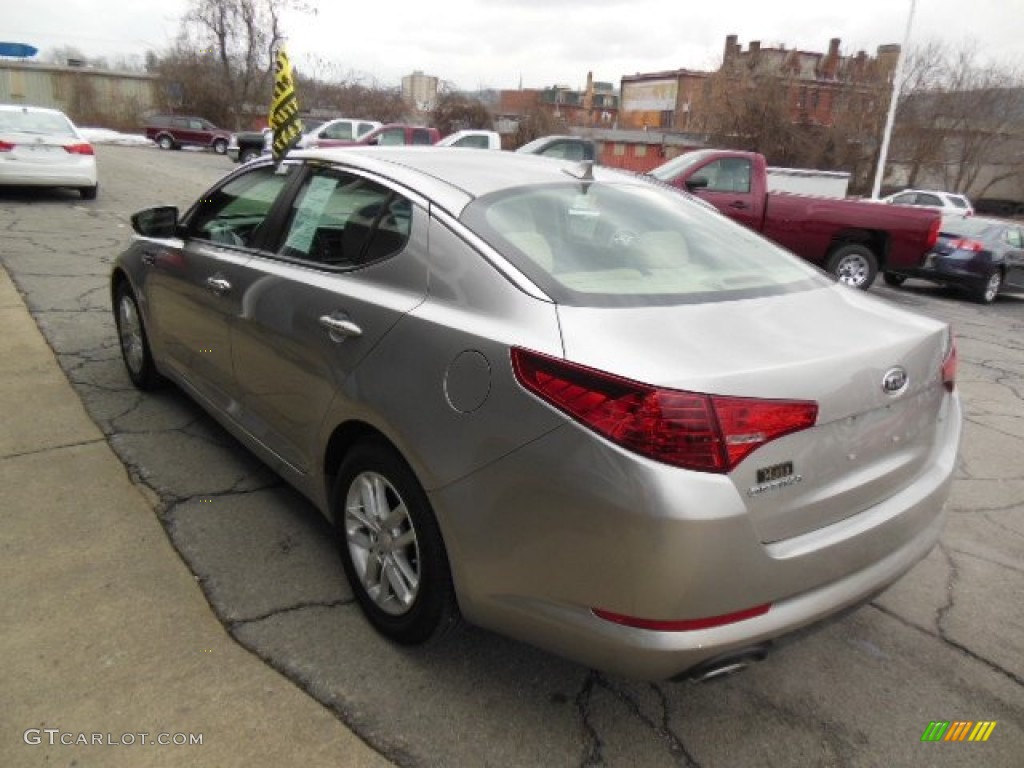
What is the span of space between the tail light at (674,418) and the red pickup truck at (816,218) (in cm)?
926

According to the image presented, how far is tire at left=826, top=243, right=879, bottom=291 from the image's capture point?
10.8 meters

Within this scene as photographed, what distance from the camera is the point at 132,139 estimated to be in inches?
1528

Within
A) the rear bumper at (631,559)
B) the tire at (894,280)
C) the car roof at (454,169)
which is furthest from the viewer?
the tire at (894,280)

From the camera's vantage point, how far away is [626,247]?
2.58 meters

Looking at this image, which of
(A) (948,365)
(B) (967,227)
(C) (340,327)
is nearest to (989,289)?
(B) (967,227)

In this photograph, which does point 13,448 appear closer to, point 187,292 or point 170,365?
point 170,365

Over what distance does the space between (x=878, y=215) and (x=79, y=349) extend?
32.6 feet

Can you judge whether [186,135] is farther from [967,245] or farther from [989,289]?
[989,289]

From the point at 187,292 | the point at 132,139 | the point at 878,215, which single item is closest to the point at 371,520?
the point at 187,292

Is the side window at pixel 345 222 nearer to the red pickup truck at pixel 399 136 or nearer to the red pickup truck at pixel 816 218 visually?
the red pickup truck at pixel 816 218

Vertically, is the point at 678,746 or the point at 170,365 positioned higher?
the point at 170,365

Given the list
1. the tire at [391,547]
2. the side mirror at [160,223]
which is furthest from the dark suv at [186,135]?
the tire at [391,547]

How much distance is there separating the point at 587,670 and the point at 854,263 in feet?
32.9

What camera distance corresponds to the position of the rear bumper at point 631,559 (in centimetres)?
177
